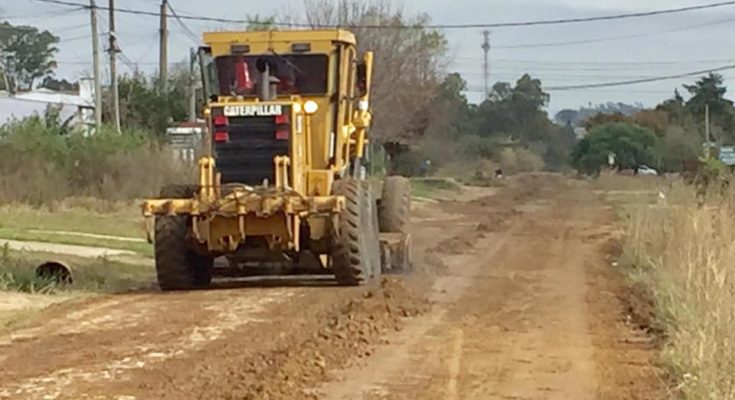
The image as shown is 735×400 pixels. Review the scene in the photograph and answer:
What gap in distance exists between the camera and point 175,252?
19.9 m

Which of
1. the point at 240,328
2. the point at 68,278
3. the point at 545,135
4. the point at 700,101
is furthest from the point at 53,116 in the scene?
the point at 545,135

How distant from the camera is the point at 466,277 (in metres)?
22.1

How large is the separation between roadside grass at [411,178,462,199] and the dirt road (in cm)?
3939

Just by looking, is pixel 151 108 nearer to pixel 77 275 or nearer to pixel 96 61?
pixel 96 61

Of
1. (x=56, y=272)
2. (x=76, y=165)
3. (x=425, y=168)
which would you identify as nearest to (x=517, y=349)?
(x=56, y=272)

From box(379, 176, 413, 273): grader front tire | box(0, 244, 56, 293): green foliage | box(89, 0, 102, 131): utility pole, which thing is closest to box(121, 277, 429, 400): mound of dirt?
box(0, 244, 56, 293): green foliage

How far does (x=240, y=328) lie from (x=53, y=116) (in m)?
34.3

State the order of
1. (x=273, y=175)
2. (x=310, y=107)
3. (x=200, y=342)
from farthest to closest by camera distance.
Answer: (x=310, y=107), (x=273, y=175), (x=200, y=342)

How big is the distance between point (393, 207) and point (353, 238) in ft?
10.6

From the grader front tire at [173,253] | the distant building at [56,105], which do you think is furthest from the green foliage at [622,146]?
the grader front tire at [173,253]

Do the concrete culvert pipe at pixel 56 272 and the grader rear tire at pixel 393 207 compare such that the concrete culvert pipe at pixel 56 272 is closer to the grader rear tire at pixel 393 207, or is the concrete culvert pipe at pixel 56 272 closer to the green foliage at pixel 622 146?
the grader rear tire at pixel 393 207

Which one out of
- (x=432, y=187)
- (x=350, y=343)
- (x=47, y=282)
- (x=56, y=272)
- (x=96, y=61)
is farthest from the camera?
(x=432, y=187)

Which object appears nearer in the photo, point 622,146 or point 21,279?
point 21,279

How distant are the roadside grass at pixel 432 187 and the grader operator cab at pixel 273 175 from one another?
3900 cm
